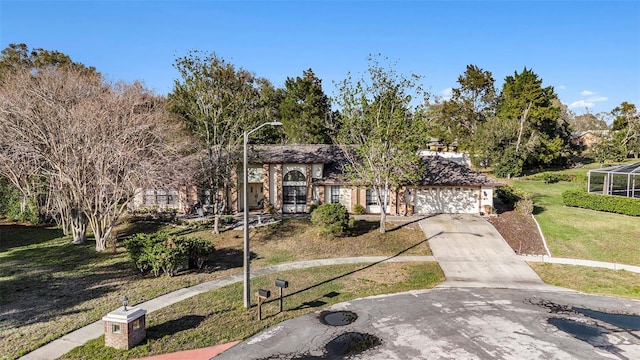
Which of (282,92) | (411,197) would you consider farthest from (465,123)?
(411,197)

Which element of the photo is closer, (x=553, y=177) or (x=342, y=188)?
(x=342, y=188)

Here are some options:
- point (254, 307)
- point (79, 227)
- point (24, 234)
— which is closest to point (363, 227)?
point (254, 307)

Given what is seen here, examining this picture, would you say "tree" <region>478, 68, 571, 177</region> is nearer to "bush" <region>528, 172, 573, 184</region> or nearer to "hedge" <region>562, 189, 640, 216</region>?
"bush" <region>528, 172, 573, 184</region>

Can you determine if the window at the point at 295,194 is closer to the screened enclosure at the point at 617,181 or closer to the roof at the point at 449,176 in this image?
the roof at the point at 449,176

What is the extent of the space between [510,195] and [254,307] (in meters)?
24.2

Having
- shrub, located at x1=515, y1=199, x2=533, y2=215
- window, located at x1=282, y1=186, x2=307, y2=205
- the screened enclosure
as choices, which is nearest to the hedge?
the screened enclosure

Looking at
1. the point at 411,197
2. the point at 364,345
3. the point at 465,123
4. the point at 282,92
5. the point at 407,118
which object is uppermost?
the point at 282,92

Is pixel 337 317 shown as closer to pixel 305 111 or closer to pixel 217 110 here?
pixel 217 110

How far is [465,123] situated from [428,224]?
42.2 metres

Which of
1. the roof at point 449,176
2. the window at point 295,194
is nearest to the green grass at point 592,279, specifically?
the roof at point 449,176

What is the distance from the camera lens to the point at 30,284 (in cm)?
1572

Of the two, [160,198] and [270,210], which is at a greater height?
[160,198]

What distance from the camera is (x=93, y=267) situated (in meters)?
18.4

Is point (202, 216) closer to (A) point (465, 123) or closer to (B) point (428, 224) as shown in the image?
(B) point (428, 224)
